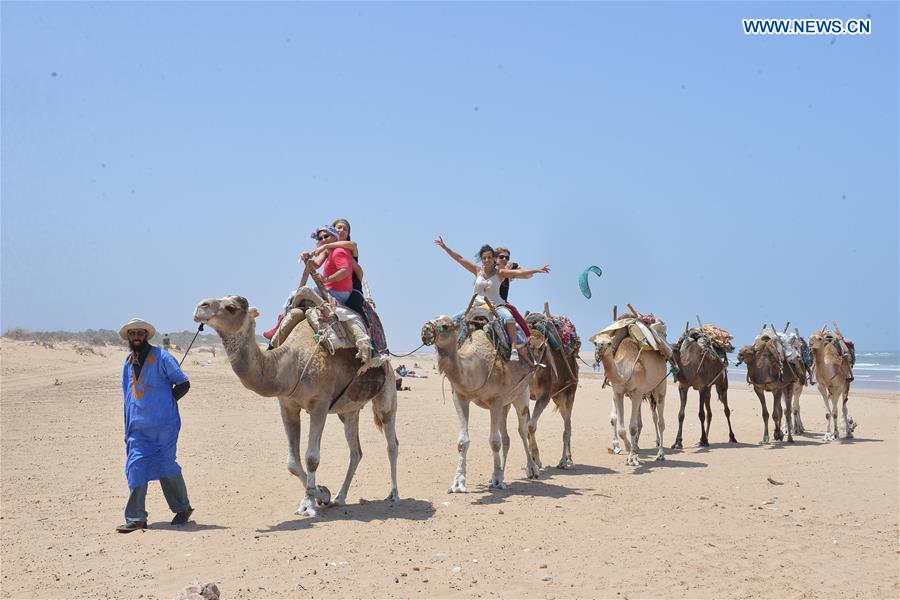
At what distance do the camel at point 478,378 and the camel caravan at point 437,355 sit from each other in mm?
16

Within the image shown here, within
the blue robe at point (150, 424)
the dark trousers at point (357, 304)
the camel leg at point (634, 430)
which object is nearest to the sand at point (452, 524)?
the camel leg at point (634, 430)

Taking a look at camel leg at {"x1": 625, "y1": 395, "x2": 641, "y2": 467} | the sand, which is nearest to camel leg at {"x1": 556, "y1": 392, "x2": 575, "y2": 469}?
the sand

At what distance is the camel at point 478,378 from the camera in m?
10.5

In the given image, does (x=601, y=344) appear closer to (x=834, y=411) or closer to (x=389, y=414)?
(x=389, y=414)

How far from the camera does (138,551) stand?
315 inches

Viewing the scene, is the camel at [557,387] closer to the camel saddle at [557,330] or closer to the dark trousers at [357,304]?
the camel saddle at [557,330]

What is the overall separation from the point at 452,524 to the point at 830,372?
41.2ft

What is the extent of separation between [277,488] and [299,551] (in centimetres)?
382

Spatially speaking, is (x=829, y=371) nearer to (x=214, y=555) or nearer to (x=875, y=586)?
(x=875, y=586)

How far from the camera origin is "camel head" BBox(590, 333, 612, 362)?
574 inches

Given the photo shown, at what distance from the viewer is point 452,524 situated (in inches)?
364

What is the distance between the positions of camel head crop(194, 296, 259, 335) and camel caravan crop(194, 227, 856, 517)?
0.04 ft

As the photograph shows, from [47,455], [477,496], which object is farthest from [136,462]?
[47,455]

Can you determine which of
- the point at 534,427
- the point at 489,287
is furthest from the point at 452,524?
the point at 534,427
